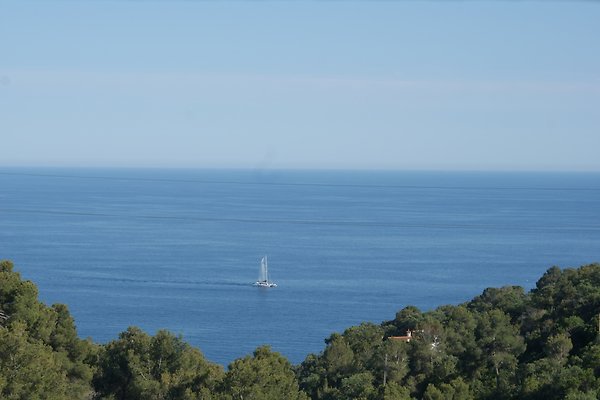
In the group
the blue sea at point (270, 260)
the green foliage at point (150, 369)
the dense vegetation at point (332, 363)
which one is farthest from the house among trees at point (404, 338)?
the blue sea at point (270, 260)

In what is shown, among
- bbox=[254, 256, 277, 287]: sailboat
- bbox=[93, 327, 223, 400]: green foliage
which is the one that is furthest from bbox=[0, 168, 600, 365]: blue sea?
bbox=[93, 327, 223, 400]: green foliage

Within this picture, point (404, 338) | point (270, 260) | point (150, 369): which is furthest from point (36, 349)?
point (270, 260)

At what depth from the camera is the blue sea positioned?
3872 centimetres

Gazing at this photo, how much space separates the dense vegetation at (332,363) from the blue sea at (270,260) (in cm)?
1473

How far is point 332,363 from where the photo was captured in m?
17.2

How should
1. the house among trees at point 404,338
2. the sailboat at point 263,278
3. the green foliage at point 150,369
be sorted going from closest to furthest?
the green foliage at point 150,369, the house among trees at point 404,338, the sailboat at point 263,278

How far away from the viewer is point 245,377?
40.7 feet

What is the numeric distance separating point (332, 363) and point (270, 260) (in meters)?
39.5

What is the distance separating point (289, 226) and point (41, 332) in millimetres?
62993

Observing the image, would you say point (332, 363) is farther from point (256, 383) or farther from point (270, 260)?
point (270, 260)

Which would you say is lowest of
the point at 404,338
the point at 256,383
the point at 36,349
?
the point at 404,338

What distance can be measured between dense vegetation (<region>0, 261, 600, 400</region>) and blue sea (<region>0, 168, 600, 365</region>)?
14727 mm

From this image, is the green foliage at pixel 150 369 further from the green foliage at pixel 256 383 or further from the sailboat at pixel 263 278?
the sailboat at pixel 263 278

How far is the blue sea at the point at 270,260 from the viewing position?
3872cm
